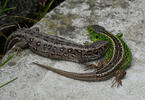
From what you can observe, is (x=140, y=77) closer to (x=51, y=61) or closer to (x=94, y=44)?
(x=94, y=44)

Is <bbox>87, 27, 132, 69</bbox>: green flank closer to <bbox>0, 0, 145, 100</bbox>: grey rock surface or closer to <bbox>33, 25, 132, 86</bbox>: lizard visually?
<bbox>33, 25, 132, 86</bbox>: lizard

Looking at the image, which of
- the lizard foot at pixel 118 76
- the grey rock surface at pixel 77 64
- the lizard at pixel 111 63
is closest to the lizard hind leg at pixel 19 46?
the grey rock surface at pixel 77 64


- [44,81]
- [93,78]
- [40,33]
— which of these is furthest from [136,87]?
[40,33]

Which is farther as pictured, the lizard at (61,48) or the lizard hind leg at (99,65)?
the lizard at (61,48)

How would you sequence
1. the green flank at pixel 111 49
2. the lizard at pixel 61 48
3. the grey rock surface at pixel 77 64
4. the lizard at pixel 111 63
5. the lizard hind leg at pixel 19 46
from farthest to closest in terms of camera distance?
the lizard hind leg at pixel 19 46, the lizard at pixel 61 48, the green flank at pixel 111 49, the lizard at pixel 111 63, the grey rock surface at pixel 77 64

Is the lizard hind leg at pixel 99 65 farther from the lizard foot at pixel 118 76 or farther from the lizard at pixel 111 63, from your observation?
the lizard foot at pixel 118 76

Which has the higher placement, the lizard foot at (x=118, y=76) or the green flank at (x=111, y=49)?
the green flank at (x=111, y=49)
